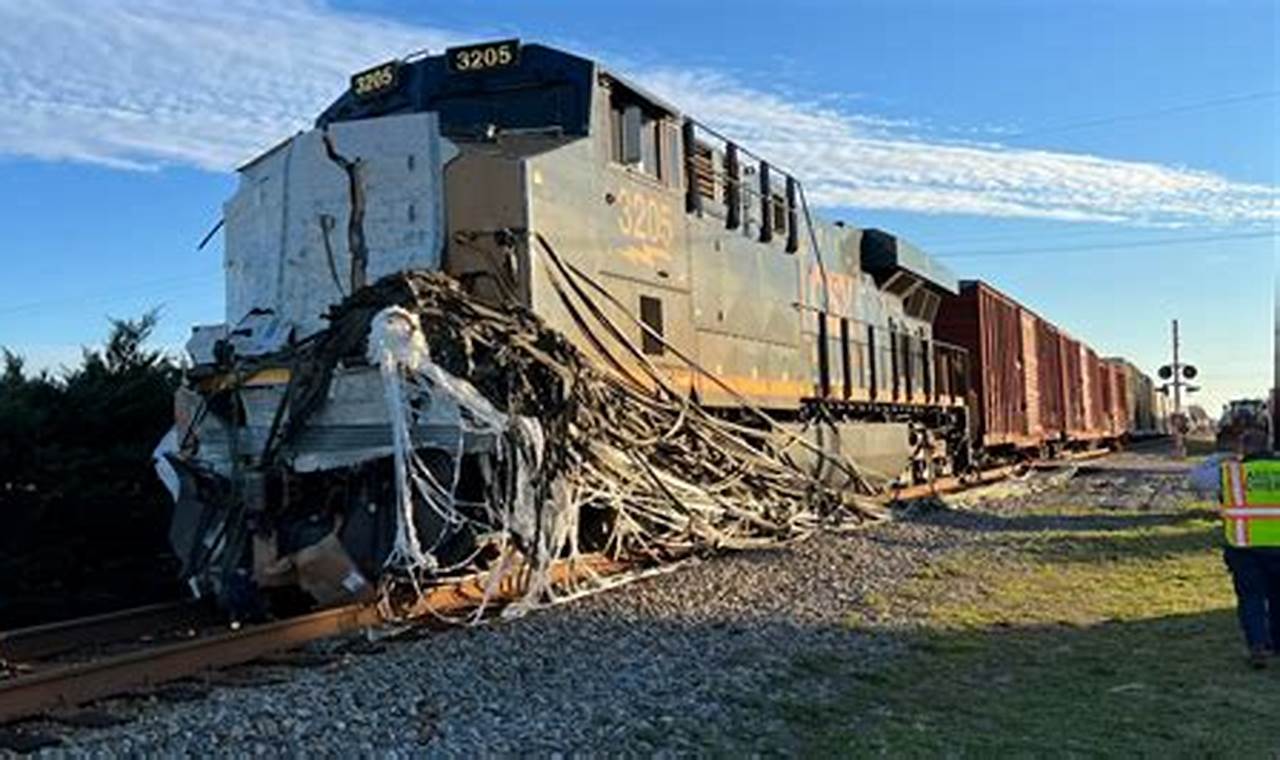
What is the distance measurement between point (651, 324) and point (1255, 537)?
4298mm

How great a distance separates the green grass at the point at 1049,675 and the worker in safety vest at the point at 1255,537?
31cm

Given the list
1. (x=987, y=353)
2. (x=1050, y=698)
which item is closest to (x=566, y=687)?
(x=1050, y=698)

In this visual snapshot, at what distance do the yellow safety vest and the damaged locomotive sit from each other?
11.2ft

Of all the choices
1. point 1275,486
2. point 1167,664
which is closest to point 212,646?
point 1167,664

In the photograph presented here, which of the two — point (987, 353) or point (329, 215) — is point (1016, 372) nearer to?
point (987, 353)

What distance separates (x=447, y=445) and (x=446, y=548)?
0.59 m

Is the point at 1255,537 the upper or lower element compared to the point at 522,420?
lower

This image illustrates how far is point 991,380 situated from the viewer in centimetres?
2134

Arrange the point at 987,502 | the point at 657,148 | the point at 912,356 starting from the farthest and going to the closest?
1. the point at 912,356
2. the point at 987,502
3. the point at 657,148

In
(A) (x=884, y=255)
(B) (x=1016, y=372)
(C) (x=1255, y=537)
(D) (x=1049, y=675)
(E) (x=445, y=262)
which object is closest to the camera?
(D) (x=1049, y=675)

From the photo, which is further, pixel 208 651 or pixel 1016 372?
pixel 1016 372

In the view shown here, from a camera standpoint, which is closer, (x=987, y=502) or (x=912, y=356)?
(x=987, y=502)

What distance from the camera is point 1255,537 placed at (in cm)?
642

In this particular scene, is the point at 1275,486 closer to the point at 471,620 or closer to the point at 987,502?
the point at 471,620
